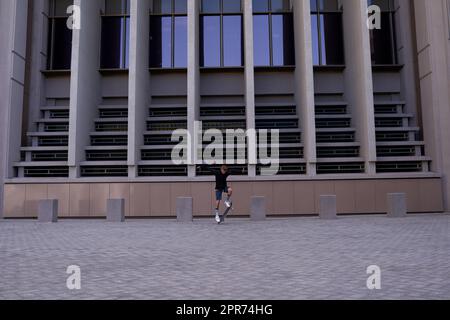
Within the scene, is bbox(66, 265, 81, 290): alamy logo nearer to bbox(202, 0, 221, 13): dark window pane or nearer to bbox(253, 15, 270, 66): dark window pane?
bbox(253, 15, 270, 66): dark window pane

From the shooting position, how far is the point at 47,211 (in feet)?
60.1

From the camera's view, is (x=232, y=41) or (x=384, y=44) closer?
(x=384, y=44)

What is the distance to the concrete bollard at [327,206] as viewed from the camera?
18.0m

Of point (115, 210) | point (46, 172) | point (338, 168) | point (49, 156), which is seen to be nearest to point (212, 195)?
point (115, 210)

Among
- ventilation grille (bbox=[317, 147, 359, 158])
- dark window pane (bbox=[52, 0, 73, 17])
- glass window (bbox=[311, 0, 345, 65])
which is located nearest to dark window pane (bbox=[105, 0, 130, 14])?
dark window pane (bbox=[52, 0, 73, 17])

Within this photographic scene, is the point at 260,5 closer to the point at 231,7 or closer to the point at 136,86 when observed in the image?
the point at 231,7

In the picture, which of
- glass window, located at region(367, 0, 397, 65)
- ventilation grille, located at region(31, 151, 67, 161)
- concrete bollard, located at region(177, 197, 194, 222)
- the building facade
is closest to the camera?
concrete bollard, located at region(177, 197, 194, 222)

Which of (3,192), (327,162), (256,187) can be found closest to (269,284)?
(256,187)

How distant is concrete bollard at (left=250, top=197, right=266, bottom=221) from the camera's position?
709 inches

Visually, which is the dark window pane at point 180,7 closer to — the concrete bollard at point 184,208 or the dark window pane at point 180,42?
the dark window pane at point 180,42

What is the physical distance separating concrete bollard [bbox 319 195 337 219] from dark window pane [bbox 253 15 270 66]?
458 inches

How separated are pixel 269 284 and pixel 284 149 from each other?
18.2m

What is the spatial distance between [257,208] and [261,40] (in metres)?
13.3

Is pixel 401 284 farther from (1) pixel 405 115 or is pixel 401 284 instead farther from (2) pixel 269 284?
(1) pixel 405 115
